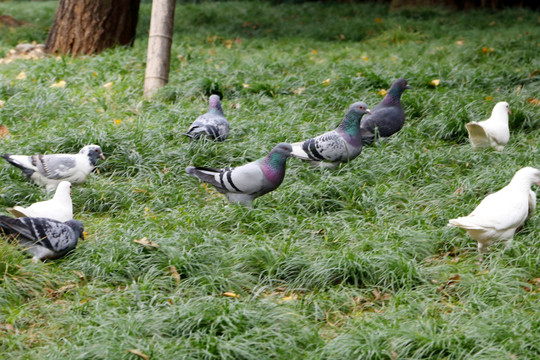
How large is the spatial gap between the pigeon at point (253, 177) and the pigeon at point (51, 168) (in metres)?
1.09

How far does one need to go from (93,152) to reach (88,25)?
4.24m

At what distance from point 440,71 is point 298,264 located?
4617 mm

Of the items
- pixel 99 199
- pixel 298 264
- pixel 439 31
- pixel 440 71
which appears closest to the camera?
pixel 298 264

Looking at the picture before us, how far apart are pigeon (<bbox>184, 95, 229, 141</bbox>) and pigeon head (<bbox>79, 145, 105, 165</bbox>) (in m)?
0.86

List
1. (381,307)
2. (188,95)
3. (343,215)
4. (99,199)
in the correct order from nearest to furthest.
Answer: (381,307) < (343,215) < (99,199) < (188,95)

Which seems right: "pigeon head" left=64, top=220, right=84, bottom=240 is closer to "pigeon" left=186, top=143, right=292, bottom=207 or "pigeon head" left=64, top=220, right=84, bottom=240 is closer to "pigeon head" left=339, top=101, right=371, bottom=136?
"pigeon" left=186, top=143, right=292, bottom=207

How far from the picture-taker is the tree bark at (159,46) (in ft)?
25.0

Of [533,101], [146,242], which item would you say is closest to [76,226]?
[146,242]

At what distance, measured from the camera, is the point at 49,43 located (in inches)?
371

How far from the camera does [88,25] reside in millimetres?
9156

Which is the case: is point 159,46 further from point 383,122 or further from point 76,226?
point 76,226

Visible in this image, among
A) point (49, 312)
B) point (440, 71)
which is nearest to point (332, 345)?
point (49, 312)

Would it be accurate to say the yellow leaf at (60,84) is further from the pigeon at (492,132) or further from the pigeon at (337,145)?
the pigeon at (492,132)

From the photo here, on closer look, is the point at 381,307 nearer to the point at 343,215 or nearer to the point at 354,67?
the point at 343,215
